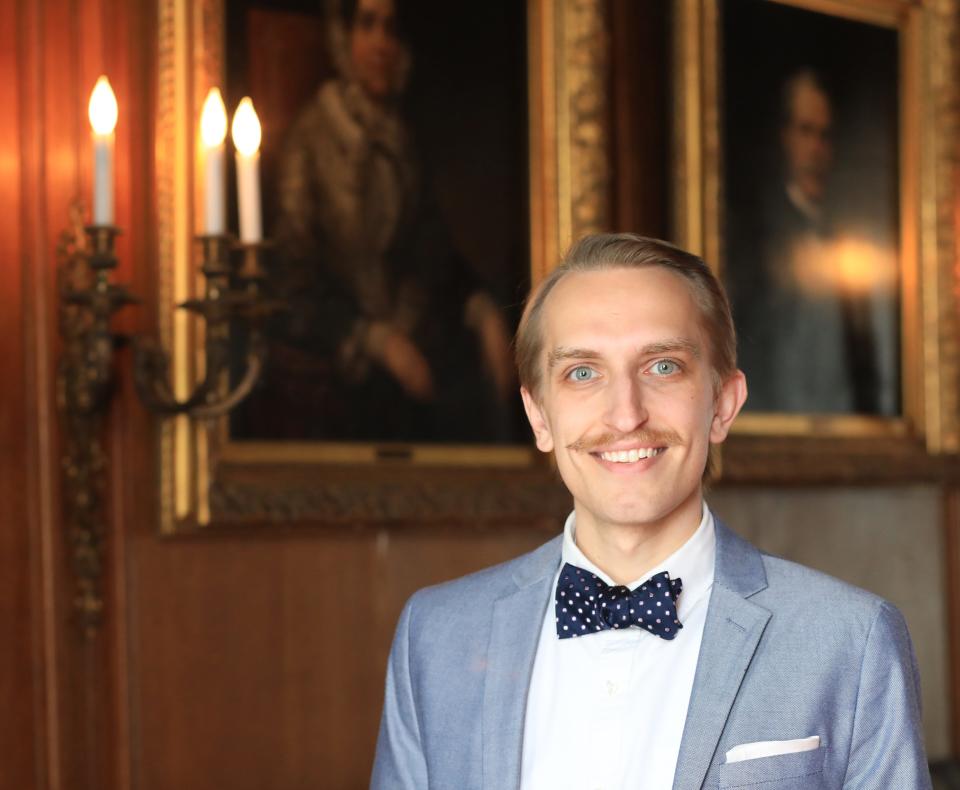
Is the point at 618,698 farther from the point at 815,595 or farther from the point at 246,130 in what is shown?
the point at 246,130

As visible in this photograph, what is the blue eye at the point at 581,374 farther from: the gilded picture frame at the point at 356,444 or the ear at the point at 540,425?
the gilded picture frame at the point at 356,444

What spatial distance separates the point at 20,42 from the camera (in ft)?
10.7

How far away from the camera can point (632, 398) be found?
2.40 metres

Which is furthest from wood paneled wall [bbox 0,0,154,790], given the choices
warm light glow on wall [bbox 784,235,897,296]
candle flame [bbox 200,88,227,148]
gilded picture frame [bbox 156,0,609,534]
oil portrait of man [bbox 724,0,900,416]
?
warm light glow on wall [bbox 784,235,897,296]

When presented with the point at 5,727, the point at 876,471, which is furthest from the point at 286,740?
the point at 876,471

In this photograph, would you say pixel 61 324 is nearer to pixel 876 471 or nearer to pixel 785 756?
pixel 785 756

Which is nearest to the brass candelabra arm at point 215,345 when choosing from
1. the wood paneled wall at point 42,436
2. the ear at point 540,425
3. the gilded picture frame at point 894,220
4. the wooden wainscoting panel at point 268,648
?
the wood paneled wall at point 42,436

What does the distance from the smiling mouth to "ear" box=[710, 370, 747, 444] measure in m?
0.17

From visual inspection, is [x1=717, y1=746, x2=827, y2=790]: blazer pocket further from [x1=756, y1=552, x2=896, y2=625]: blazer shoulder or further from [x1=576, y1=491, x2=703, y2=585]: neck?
[x1=576, y1=491, x2=703, y2=585]: neck

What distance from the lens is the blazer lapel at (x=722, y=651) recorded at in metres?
2.29

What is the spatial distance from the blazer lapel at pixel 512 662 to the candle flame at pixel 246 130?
112cm

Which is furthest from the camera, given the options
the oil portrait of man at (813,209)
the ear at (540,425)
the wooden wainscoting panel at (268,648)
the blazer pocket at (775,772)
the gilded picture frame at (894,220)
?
the oil portrait of man at (813,209)

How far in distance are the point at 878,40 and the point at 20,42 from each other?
311 cm

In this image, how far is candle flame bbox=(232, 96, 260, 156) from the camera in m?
3.18
